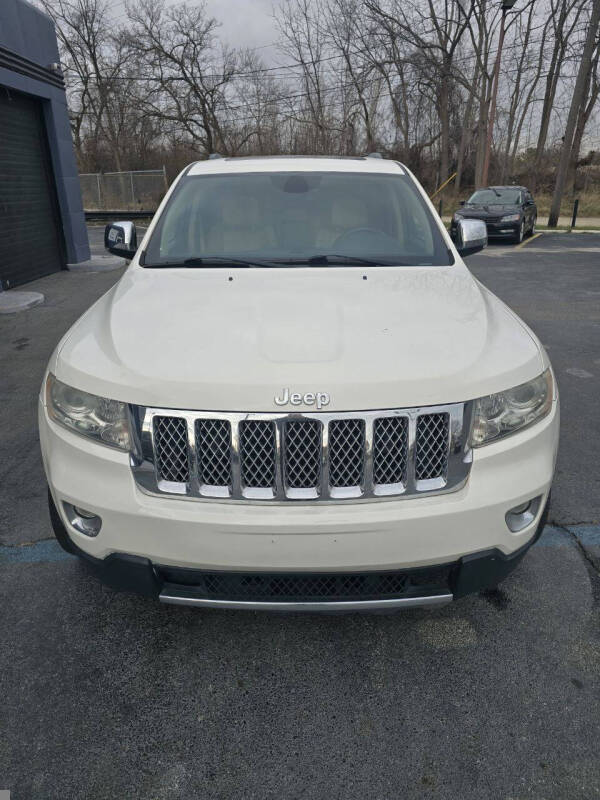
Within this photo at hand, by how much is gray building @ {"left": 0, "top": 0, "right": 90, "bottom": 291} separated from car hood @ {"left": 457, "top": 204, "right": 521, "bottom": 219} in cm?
1046

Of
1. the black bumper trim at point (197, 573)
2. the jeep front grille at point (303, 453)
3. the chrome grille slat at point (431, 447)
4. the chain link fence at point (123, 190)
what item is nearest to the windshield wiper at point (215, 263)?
the jeep front grille at point (303, 453)

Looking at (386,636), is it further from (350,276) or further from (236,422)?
(350,276)

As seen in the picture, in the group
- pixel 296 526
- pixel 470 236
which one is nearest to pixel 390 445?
pixel 296 526

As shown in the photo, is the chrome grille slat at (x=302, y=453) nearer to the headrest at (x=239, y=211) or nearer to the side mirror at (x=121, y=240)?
the headrest at (x=239, y=211)

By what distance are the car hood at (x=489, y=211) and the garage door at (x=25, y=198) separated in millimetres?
10796

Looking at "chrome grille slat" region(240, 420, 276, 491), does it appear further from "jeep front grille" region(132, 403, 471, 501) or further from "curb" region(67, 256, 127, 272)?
"curb" region(67, 256, 127, 272)

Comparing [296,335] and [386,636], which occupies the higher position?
[296,335]

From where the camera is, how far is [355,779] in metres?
1.76

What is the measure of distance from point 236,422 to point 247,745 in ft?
3.34

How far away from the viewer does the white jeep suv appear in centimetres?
184

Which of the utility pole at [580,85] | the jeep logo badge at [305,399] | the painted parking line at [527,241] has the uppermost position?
the utility pole at [580,85]

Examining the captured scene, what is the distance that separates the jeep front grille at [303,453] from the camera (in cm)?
185

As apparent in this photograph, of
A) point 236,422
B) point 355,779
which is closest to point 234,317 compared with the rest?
point 236,422

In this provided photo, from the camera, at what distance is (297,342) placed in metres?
2.09
